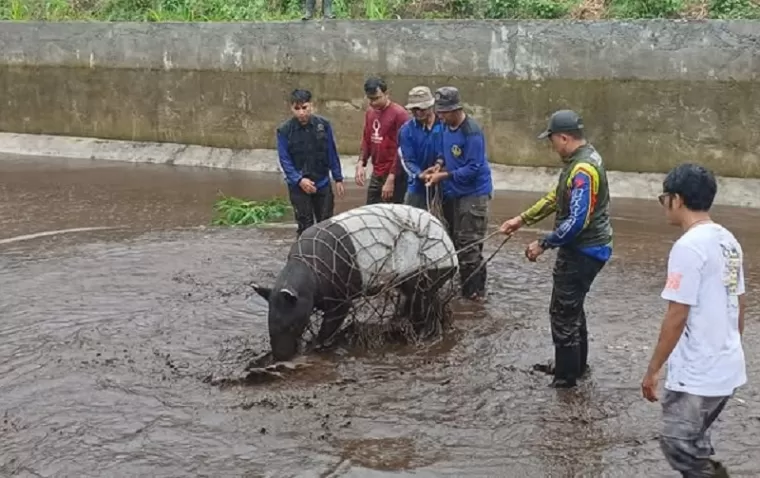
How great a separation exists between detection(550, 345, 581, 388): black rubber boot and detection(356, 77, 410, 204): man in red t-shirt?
11.2 ft

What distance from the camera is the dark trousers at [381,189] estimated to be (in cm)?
917

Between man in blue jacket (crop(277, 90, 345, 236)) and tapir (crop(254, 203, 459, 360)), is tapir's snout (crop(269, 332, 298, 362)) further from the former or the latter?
man in blue jacket (crop(277, 90, 345, 236))

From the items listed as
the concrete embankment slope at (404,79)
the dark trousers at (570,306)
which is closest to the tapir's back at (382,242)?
the dark trousers at (570,306)

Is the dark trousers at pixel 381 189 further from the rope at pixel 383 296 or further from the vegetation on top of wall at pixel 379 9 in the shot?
the vegetation on top of wall at pixel 379 9

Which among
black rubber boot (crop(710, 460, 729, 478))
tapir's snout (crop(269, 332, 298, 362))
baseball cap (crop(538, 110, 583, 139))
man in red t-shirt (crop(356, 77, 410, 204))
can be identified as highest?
baseball cap (crop(538, 110, 583, 139))

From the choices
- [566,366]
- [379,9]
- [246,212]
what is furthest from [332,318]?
[379,9]

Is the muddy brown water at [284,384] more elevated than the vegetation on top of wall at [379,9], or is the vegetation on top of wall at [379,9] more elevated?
the vegetation on top of wall at [379,9]

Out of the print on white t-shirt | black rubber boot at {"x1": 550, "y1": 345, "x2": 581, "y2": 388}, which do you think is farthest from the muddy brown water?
the print on white t-shirt

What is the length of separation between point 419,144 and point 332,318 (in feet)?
7.52

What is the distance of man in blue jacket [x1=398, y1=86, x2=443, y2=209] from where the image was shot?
8.25 metres

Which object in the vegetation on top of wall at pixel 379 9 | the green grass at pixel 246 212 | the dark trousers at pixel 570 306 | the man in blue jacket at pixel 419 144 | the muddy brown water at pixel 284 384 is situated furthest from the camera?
the vegetation on top of wall at pixel 379 9

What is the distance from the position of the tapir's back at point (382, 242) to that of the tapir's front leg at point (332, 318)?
236mm

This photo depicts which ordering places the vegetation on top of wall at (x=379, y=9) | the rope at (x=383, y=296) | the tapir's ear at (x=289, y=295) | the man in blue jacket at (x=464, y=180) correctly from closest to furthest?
the tapir's ear at (x=289, y=295) < the rope at (x=383, y=296) < the man in blue jacket at (x=464, y=180) < the vegetation on top of wall at (x=379, y=9)

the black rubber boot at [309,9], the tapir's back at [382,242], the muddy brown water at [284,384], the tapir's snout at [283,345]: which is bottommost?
the muddy brown water at [284,384]
